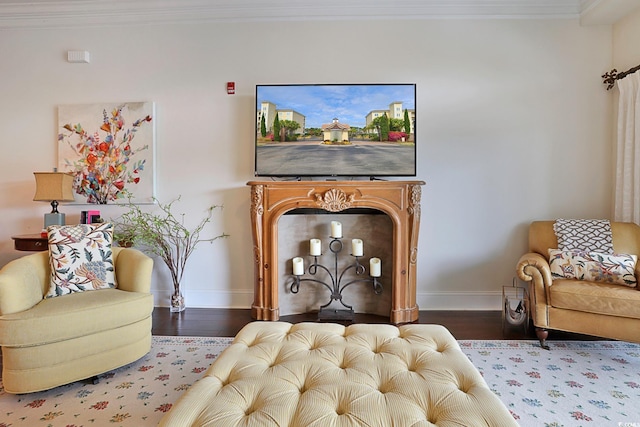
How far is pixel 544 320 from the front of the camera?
2357 mm

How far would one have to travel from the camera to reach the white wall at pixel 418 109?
10.2 ft

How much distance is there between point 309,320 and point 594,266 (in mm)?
2233

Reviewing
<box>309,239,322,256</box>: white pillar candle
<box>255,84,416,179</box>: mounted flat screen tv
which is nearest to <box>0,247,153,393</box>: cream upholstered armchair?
<box>309,239,322,256</box>: white pillar candle

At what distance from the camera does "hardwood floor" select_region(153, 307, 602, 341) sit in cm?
262

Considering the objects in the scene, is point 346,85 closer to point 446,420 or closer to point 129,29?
point 129,29

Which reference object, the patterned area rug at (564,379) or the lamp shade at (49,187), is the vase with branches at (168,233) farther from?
the patterned area rug at (564,379)

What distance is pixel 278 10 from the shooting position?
314 cm

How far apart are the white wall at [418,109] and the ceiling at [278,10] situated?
0.08 meters

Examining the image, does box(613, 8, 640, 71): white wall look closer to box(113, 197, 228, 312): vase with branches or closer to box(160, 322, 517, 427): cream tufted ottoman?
box(160, 322, 517, 427): cream tufted ottoman

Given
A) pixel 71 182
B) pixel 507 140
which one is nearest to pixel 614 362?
pixel 507 140

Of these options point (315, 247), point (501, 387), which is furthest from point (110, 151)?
point (501, 387)

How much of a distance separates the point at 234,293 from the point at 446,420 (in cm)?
255

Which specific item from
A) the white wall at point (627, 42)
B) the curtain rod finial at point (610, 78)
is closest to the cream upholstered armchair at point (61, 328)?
the curtain rod finial at point (610, 78)

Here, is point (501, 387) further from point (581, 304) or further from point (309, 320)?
point (309, 320)
